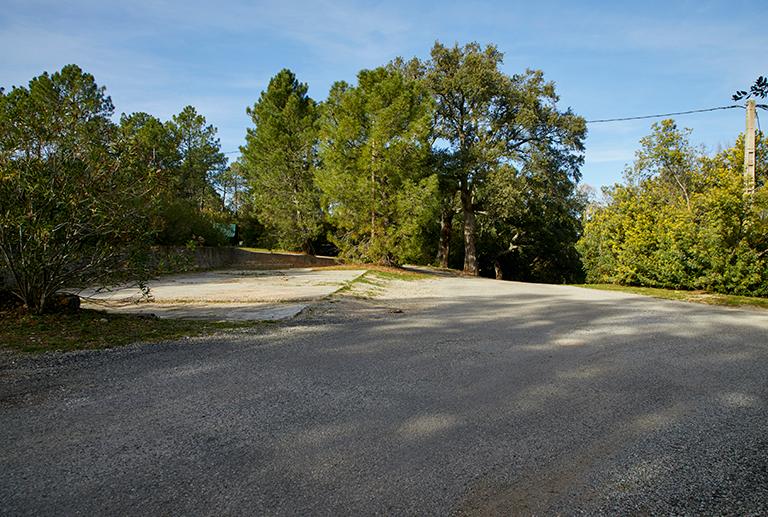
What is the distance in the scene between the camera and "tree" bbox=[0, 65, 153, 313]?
6.33 meters

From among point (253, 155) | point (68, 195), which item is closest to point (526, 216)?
point (253, 155)

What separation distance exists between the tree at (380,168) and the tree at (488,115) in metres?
5.45

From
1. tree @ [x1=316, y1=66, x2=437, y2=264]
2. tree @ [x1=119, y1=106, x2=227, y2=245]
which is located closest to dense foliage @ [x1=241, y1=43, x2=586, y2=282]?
tree @ [x1=316, y1=66, x2=437, y2=264]

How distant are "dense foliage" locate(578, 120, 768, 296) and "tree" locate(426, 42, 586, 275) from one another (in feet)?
20.7

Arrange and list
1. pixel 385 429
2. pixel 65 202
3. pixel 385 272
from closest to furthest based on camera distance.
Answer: pixel 385 429 < pixel 65 202 < pixel 385 272

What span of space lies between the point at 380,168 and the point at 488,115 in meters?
9.56

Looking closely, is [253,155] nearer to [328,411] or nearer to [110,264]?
[110,264]

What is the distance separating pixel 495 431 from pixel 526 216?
29.9m

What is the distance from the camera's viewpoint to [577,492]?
2.52 m

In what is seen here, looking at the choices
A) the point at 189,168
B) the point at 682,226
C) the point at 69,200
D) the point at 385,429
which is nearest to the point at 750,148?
the point at 682,226

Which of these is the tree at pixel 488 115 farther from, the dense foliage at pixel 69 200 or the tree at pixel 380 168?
the dense foliage at pixel 69 200

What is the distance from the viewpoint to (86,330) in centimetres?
624

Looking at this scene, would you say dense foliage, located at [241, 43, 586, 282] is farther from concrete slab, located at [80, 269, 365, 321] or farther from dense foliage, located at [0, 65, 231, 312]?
dense foliage, located at [0, 65, 231, 312]

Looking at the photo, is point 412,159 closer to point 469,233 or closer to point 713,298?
point 469,233
